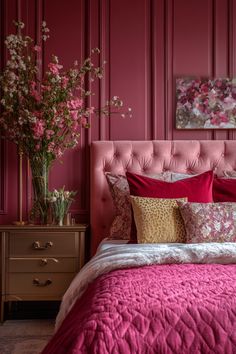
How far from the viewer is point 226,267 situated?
195 cm

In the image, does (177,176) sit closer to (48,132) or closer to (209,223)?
(209,223)

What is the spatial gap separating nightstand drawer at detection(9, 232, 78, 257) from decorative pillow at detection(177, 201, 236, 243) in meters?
0.93

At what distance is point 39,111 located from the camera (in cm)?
334

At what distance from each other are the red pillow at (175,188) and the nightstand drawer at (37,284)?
81 cm

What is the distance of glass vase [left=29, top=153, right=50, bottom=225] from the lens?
131 inches

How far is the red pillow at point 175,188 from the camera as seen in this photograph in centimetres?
299

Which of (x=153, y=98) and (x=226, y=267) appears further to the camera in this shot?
(x=153, y=98)

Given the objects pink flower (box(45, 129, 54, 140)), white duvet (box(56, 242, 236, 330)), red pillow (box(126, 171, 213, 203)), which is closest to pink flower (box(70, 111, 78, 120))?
pink flower (box(45, 129, 54, 140))

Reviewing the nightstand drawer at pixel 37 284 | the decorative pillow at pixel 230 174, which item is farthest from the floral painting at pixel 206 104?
the nightstand drawer at pixel 37 284

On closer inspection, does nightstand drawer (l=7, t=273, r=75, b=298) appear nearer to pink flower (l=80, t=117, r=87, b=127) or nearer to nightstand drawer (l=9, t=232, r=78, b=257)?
nightstand drawer (l=9, t=232, r=78, b=257)

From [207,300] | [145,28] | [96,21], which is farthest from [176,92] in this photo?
[207,300]

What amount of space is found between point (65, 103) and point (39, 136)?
1.04ft

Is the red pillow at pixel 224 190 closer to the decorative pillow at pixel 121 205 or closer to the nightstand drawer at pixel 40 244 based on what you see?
the decorative pillow at pixel 121 205

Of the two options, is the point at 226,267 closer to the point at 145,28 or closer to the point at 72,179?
the point at 72,179
